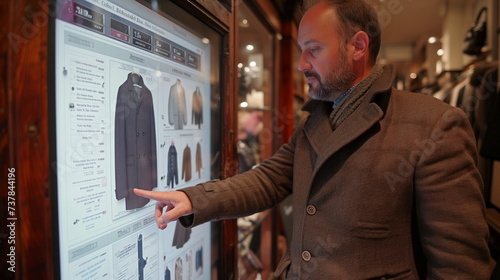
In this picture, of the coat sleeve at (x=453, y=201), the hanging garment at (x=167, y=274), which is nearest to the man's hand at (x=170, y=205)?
the hanging garment at (x=167, y=274)

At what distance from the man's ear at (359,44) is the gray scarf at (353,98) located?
73mm

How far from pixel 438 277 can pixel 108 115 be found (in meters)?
1.00

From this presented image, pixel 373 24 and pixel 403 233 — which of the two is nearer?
pixel 403 233

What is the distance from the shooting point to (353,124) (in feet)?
3.10

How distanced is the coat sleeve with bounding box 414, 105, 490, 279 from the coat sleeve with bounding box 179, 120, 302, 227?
0.45 metres

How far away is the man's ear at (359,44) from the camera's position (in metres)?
1.04

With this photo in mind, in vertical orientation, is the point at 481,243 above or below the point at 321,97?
below

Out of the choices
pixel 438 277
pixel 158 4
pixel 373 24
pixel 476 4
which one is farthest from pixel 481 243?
pixel 476 4

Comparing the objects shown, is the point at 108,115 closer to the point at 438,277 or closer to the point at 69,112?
the point at 69,112

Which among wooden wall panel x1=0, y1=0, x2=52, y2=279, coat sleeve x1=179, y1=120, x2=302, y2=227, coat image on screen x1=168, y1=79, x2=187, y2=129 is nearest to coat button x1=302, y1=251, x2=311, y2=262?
coat sleeve x1=179, y1=120, x2=302, y2=227

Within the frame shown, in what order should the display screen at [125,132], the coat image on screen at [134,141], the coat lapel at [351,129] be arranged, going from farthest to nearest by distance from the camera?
the coat lapel at [351,129] → the coat image on screen at [134,141] → the display screen at [125,132]

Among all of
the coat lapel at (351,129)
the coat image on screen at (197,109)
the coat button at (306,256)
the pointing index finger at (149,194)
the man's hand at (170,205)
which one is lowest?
the coat button at (306,256)

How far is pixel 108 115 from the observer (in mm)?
750

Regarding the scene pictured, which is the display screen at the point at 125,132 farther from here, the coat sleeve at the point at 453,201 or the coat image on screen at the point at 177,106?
the coat sleeve at the point at 453,201
